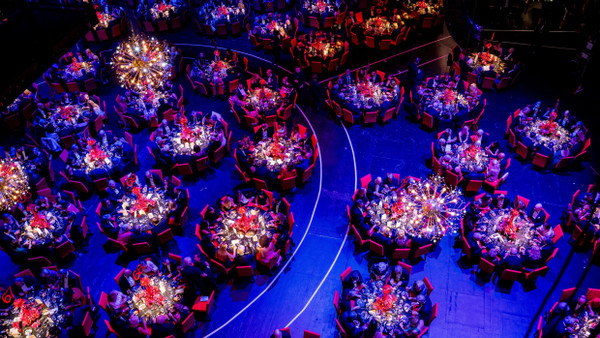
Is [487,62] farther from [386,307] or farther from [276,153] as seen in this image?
[386,307]

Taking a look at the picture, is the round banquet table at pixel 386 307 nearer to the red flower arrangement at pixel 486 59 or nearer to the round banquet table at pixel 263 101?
the round banquet table at pixel 263 101

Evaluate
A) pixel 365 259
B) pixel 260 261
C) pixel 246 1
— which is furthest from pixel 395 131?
pixel 246 1

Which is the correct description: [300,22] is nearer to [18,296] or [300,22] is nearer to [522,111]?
[522,111]

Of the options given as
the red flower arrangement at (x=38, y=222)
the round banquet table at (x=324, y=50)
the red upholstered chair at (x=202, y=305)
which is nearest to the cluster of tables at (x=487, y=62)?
the round banquet table at (x=324, y=50)

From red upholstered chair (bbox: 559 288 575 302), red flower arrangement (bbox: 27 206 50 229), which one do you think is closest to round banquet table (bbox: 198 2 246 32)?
red flower arrangement (bbox: 27 206 50 229)

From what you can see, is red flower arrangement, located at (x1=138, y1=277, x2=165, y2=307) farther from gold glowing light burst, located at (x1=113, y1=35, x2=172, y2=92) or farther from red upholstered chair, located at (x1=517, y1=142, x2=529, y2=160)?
red upholstered chair, located at (x1=517, y1=142, x2=529, y2=160)

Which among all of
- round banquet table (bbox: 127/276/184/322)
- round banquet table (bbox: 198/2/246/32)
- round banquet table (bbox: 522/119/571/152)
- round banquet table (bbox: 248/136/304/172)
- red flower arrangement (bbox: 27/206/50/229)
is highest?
round banquet table (bbox: 198/2/246/32)

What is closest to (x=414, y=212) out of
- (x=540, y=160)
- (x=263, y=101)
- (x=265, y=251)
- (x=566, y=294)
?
(x=566, y=294)

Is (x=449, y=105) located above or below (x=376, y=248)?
above
